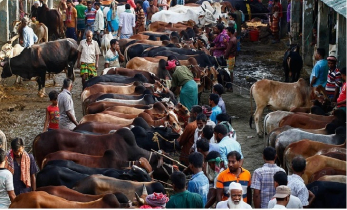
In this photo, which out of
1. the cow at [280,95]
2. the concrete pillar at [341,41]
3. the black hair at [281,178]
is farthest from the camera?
the concrete pillar at [341,41]

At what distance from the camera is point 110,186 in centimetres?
955

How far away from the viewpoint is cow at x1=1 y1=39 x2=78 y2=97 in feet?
60.2

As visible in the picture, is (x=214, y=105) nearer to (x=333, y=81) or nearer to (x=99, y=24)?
(x=333, y=81)

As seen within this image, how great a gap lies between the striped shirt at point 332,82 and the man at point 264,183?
5.38 metres

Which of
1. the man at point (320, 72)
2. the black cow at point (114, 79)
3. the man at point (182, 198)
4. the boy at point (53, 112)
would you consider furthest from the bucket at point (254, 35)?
the man at point (182, 198)

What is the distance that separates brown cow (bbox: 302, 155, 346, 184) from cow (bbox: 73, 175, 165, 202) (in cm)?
205

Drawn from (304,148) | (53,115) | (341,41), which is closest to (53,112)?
(53,115)

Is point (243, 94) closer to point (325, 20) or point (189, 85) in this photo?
point (325, 20)

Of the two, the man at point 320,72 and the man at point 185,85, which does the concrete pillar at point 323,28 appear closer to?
the man at point 320,72

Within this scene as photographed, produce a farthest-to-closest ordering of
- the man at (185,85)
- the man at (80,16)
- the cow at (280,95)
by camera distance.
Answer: the man at (80,16) < the cow at (280,95) < the man at (185,85)

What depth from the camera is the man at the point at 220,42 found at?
19047 mm

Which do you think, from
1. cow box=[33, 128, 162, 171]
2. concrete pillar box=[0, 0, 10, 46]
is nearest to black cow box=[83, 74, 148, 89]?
cow box=[33, 128, 162, 171]

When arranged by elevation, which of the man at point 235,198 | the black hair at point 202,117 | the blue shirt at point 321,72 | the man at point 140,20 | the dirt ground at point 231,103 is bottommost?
the dirt ground at point 231,103

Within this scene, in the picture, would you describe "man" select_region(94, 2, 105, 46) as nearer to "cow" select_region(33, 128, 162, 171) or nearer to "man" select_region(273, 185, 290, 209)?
"cow" select_region(33, 128, 162, 171)
